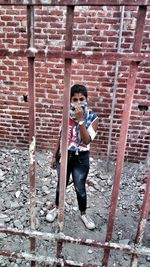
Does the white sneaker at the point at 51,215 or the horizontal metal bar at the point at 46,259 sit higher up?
the horizontal metal bar at the point at 46,259

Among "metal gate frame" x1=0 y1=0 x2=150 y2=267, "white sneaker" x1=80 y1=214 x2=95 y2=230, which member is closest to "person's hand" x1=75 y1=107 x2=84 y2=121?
"metal gate frame" x1=0 y1=0 x2=150 y2=267

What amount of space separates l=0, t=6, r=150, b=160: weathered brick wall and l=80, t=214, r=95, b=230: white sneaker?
1.25 metres

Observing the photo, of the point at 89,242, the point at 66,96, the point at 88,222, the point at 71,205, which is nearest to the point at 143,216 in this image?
the point at 89,242

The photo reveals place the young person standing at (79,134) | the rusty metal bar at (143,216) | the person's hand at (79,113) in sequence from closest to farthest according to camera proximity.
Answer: the rusty metal bar at (143,216) → the person's hand at (79,113) → the young person standing at (79,134)

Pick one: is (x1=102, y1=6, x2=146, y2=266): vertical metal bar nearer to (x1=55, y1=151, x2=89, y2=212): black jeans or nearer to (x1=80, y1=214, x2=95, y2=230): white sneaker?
(x1=55, y1=151, x2=89, y2=212): black jeans

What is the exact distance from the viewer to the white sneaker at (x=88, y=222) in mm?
2877

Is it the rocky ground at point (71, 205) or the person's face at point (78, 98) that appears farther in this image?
the rocky ground at point (71, 205)

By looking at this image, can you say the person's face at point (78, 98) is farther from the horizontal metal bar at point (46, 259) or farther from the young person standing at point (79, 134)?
the horizontal metal bar at point (46, 259)

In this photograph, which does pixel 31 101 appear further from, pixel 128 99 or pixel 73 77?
pixel 73 77

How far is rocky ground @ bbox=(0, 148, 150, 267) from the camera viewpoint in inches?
102

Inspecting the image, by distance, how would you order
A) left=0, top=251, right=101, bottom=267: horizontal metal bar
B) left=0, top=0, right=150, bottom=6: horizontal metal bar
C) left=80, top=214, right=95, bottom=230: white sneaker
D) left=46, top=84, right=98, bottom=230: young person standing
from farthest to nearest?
left=80, top=214, right=95, bottom=230: white sneaker, left=46, top=84, right=98, bottom=230: young person standing, left=0, top=251, right=101, bottom=267: horizontal metal bar, left=0, top=0, right=150, bottom=6: horizontal metal bar

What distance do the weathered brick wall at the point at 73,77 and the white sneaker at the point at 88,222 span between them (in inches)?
49.3

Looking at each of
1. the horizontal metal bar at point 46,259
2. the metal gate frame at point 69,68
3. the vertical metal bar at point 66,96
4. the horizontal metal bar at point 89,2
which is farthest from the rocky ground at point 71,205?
the horizontal metal bar at point 89,2

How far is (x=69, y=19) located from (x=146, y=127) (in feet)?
9.17
